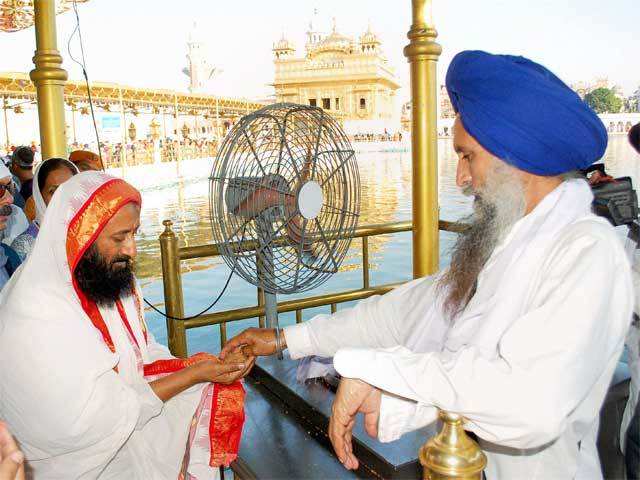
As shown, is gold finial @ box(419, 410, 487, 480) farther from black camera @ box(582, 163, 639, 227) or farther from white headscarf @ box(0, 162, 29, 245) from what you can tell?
white headscarf @ box(0, 162, 29, 245)

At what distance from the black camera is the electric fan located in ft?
2.75

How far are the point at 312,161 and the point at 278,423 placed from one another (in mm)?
918

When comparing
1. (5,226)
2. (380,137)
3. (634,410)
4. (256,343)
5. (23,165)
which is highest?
(380,137)

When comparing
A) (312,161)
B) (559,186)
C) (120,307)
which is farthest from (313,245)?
(559,186)

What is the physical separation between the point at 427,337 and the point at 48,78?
268 centimetres

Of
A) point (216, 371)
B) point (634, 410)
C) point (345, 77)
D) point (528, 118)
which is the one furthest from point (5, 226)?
point (345, 77)

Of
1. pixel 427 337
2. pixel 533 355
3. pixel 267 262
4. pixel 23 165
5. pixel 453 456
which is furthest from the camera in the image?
pixel 23 165

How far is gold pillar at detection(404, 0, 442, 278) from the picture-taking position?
3.00 metres

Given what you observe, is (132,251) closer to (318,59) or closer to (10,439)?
(10,439)

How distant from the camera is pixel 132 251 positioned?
6.29 feet

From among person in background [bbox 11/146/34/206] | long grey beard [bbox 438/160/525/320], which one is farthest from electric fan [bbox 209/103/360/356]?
person in background [bbox 11/146/34/206]

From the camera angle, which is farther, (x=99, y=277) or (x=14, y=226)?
(x=14, y=226)

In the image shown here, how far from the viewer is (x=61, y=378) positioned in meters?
1.60

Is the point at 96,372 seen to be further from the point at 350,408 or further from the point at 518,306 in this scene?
the point at 518,306
